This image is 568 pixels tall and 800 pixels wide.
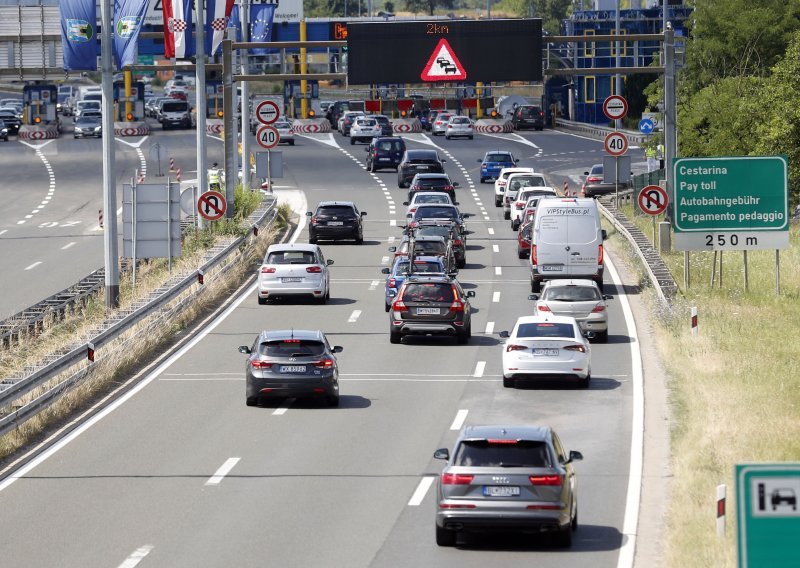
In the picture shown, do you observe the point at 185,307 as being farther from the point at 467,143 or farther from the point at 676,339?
the point at 467,143

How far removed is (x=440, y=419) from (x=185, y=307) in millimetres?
12263

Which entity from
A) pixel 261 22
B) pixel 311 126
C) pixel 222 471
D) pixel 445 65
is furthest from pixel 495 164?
pixel 222 471

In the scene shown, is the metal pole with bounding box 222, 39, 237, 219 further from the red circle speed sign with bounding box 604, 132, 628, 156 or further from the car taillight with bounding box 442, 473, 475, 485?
the car taillight with bounding box 442, 473, 475, 485

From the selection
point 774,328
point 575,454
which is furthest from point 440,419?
point 774,328

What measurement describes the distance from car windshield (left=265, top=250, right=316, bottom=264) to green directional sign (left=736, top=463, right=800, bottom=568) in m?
32.9

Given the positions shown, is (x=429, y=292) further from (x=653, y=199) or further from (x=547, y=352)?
(x=653, y=199)

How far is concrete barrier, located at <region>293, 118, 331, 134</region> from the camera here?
336 ft

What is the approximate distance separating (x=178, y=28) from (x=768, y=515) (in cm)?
3837

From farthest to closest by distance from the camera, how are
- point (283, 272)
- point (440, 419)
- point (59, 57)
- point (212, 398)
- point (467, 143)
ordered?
point (467, 143) < point (59, 57) < point (283, 272) < point (212, 398) < point (440, 419)

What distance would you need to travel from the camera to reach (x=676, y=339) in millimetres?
32250

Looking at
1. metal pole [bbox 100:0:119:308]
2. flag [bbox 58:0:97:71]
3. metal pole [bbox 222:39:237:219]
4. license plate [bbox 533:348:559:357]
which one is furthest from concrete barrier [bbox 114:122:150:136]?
license plate [bbox 533:348:559:357]

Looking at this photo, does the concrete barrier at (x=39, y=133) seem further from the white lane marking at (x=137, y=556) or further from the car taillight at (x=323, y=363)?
the white lane marking at (x=137, y=556)

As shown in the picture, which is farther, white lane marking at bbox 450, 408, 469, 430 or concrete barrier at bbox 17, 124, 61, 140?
concrete barrier at bbox 17, 124, 61, 140

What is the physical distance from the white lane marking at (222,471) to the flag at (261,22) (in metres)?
34.6
